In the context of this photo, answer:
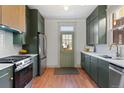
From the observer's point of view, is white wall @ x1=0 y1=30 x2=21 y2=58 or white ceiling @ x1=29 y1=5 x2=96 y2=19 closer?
white wall @ x1=0 y1=30 x2=21 y2=58

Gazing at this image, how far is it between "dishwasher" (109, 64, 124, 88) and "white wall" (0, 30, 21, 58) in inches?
103

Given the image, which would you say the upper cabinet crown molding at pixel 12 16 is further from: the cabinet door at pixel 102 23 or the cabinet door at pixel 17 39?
the cabinet door at pixel 102 23

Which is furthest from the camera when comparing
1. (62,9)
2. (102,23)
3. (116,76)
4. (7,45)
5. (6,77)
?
(62,9)

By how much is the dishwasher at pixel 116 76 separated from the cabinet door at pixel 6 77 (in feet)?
5.85

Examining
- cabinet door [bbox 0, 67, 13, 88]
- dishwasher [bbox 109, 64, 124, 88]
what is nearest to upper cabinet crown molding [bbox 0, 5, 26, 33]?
cabinet door [bbox 0, 67, 13, 88]

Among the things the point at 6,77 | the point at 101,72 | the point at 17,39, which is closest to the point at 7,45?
the point at 17,39

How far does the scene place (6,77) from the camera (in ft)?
8.35

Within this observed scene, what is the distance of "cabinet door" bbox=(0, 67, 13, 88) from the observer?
2.36 meters

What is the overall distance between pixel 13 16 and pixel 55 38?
16.1 feet

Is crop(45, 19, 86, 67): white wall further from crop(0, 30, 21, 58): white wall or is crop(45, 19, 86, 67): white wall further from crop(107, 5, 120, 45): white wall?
crop(107, 5, 120, 45): white wall

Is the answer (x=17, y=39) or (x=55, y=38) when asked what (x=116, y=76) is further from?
(x=55, y=38)

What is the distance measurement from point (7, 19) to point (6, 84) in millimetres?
1273
